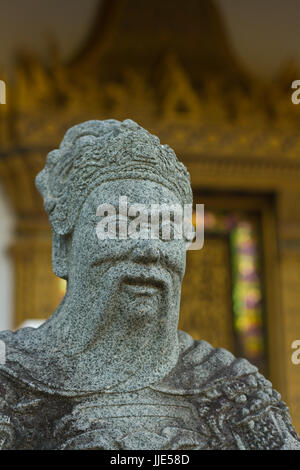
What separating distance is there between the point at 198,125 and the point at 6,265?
6.38ft

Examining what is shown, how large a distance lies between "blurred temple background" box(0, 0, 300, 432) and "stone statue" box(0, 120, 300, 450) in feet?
10.6

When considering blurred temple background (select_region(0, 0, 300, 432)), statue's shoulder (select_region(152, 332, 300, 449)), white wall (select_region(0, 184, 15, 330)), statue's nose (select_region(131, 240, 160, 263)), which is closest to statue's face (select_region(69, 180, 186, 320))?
statue's nose (select_region(131, 240, 160, 263))

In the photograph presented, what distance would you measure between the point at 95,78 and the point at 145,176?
148 inches

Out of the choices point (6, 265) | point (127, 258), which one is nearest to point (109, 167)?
point (127, 258)

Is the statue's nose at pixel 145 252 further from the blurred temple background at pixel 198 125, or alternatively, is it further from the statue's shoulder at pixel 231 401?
the blurred temple background at pixel 198 125

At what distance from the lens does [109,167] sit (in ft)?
7.09

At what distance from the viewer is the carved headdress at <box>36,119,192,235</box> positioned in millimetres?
2160

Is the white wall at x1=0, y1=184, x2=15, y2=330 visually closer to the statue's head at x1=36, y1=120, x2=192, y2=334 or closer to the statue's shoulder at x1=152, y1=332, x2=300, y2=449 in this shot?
the statue's head at x1=36, y1=120, x2=192, y2=334

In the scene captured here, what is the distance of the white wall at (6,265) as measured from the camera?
5469 mm

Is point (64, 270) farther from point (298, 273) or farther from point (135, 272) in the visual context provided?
point (298, 273)
